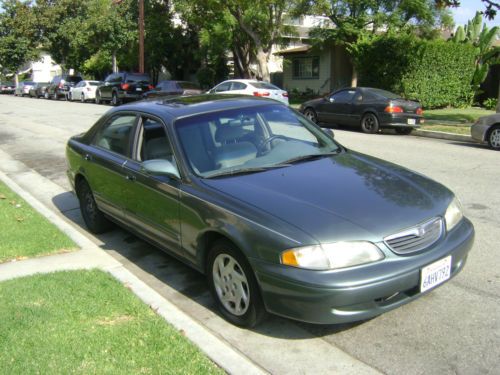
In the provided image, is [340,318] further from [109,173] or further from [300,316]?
[109,173]

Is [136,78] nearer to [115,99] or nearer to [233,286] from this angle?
[115,99]

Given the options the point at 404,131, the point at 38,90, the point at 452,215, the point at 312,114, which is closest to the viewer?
the point at 452,215

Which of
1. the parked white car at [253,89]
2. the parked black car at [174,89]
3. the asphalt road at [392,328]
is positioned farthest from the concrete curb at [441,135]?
the parked black car at [174,89]

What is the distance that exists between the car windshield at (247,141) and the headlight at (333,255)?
116 centimetres

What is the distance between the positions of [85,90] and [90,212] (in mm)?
29637

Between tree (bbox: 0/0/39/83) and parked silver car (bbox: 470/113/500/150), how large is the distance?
46.2 meters

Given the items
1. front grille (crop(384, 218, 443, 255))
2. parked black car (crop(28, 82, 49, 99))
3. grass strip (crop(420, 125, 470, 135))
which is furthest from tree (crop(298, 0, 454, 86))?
parked black car (crop(28, 82, 49, 99))

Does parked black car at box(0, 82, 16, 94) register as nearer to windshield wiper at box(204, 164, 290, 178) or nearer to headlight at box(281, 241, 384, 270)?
windshield wiper at box(204, 164, 290, 178)

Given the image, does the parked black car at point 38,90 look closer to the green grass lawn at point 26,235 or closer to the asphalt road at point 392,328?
the green grass lawn at point 26,235

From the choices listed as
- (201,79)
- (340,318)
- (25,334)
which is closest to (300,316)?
(340,318)

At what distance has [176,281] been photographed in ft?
15.9

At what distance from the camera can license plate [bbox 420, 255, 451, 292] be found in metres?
3.43

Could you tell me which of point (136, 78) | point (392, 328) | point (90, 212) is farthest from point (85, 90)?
point (392, 328)

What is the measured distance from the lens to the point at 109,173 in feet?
17.7
